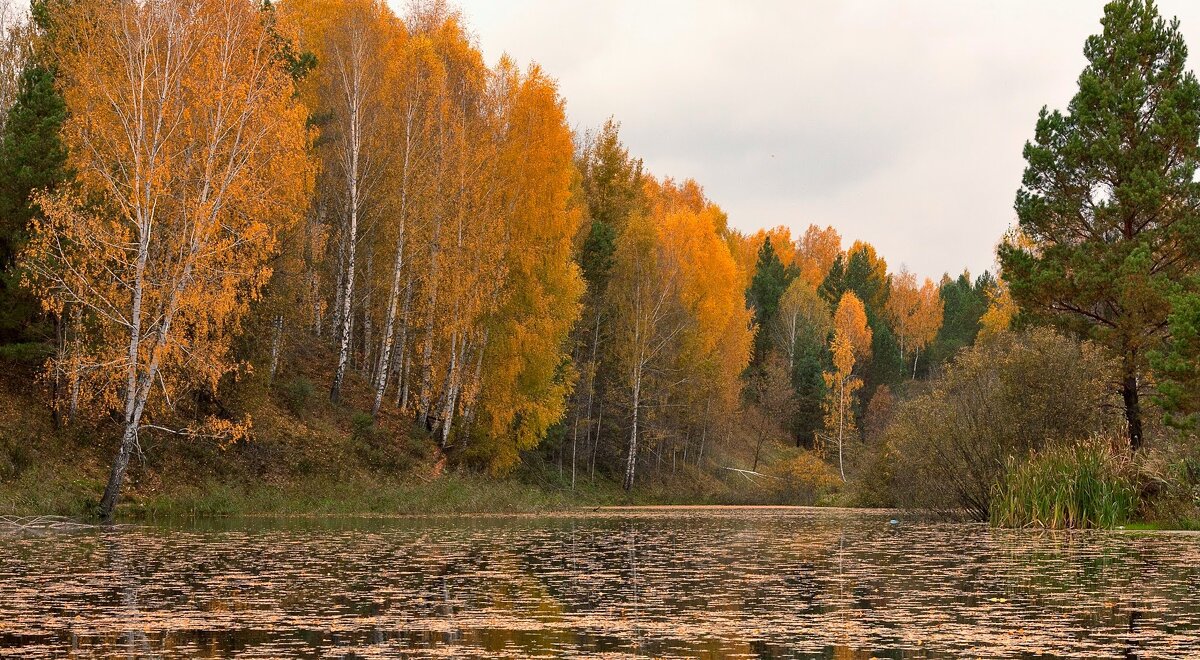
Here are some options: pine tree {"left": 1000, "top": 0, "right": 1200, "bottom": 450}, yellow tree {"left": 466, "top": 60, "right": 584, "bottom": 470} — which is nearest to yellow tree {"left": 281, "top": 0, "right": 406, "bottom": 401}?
yellow tree {"left": 466, "top": 60, "right": 584, "bottom": 470}

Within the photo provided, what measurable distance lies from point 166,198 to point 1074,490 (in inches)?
903

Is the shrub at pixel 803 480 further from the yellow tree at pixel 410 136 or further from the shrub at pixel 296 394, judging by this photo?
the shrub at pixel 296 394

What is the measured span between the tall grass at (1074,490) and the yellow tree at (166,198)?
62.5 ft

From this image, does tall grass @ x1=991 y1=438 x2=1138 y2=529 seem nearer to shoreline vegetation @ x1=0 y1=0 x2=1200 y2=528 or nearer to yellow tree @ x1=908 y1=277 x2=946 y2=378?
shoreline vegetation @ x1=0 y1=0 x2=1200 y2=528


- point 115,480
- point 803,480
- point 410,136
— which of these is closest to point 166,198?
point 115,480

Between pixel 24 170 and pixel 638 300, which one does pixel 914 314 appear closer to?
pixel 638 300

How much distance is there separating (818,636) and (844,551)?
35.0ft

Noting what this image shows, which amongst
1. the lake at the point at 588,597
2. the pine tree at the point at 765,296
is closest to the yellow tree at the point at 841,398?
the pine tree at the point at 765,296

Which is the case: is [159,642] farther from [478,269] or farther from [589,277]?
[589,277]

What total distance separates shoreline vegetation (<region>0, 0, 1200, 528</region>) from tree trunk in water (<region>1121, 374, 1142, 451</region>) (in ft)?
0.33

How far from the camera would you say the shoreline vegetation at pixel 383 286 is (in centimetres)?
2717

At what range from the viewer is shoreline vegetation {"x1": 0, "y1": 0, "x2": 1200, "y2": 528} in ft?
89.1

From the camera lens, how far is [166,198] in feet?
94.0

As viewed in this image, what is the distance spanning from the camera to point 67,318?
2962cm
